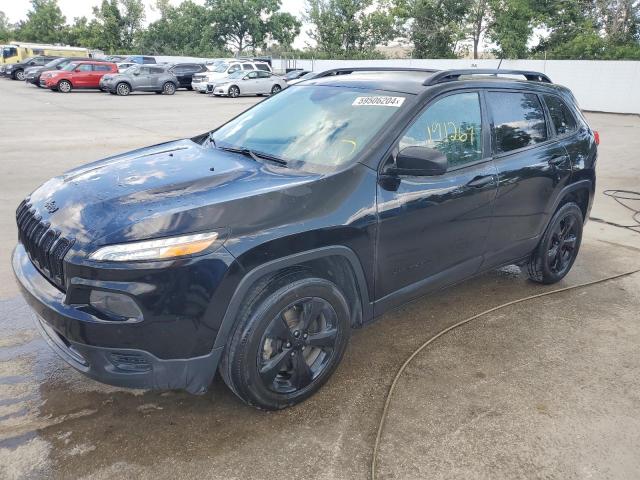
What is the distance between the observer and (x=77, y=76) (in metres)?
27.5

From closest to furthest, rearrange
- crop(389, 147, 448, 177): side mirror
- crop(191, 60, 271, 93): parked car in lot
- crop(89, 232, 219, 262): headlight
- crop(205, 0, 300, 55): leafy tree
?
crop(89, 232, 219, 262): headlight, crop(389, 147, 448, 177): side mirror, crop(191, 60, 271, 93): parked car in lot, crop(205, 0, 300, 55): leafy tree

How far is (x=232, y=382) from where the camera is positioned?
275 centimetres

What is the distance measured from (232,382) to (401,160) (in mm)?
1533

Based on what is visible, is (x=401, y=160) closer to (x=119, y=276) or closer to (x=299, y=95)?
(x=299, y=95)

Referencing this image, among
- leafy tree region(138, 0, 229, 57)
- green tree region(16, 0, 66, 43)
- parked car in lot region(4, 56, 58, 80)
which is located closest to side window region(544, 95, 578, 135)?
parked car in lot region(4, 56, 58, 80)

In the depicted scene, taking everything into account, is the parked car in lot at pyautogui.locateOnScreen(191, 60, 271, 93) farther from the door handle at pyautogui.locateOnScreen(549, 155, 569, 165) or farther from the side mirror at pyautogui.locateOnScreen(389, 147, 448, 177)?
the side mirror at pyautogui.locateOnScreen(389, 147, 448, 177)

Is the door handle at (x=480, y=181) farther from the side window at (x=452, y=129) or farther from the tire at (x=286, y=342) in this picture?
the tire at (x=286, y=342)

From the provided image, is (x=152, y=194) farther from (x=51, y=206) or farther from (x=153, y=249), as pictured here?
(x=51, y=206)

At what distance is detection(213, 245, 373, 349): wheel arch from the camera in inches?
102

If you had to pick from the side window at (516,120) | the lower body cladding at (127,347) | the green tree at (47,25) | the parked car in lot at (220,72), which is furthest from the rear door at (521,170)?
the green tree at (47,25)

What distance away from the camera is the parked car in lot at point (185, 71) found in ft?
101

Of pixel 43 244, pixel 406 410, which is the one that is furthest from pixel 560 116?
pixel 43 244

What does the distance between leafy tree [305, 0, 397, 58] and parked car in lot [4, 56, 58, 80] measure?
23.0 meters

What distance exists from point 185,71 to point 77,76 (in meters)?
5.89
